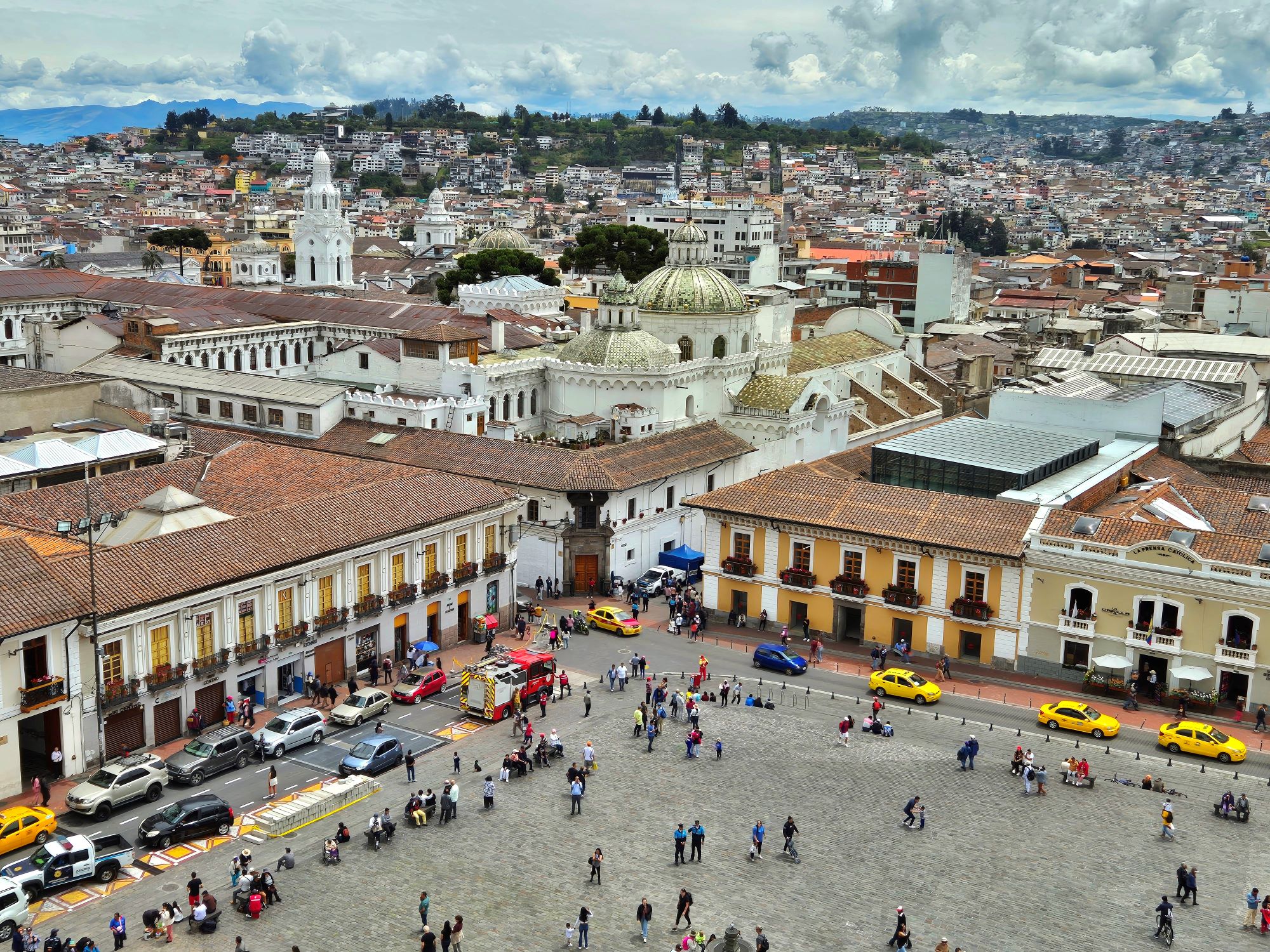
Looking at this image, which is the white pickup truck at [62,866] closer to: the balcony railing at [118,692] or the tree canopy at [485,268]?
the balcony railing at [118,692]

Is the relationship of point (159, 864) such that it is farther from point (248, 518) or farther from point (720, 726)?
point (720, 726)

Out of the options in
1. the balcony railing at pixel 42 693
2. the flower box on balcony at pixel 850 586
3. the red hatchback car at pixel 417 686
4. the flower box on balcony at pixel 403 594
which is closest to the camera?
the balcony railing at pixel 42 693

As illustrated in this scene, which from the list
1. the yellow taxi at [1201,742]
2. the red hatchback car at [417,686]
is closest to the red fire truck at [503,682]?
the red hatchback car at [417,686]

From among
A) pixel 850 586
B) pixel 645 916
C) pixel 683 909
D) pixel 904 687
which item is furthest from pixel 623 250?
pixel 645 916

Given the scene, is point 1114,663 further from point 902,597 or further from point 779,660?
point 779,660

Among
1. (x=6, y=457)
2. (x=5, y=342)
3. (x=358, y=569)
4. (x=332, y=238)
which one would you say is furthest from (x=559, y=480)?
(x=332, y=238)
